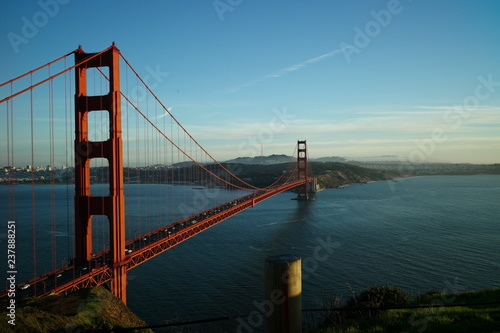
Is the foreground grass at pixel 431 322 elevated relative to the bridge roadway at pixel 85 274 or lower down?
elevated

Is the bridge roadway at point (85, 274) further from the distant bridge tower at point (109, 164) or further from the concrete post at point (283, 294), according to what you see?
the concrete post at point (283, 294)

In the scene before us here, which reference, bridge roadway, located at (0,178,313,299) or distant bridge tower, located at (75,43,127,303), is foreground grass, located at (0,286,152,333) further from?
distant bridge tower, located at (75,43,127,303)

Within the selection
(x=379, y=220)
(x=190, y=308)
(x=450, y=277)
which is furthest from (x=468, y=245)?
(x=190, y=308)

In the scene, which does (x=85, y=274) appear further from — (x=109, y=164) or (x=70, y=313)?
(x=70, y=313)

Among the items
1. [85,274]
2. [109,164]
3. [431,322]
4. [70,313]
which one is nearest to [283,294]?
[431,322]

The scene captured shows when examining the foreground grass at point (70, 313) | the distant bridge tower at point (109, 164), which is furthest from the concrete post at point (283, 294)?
the distant bridge tower at point (109, 164)

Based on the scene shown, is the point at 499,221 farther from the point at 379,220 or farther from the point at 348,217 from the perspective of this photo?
the point at 348,217
